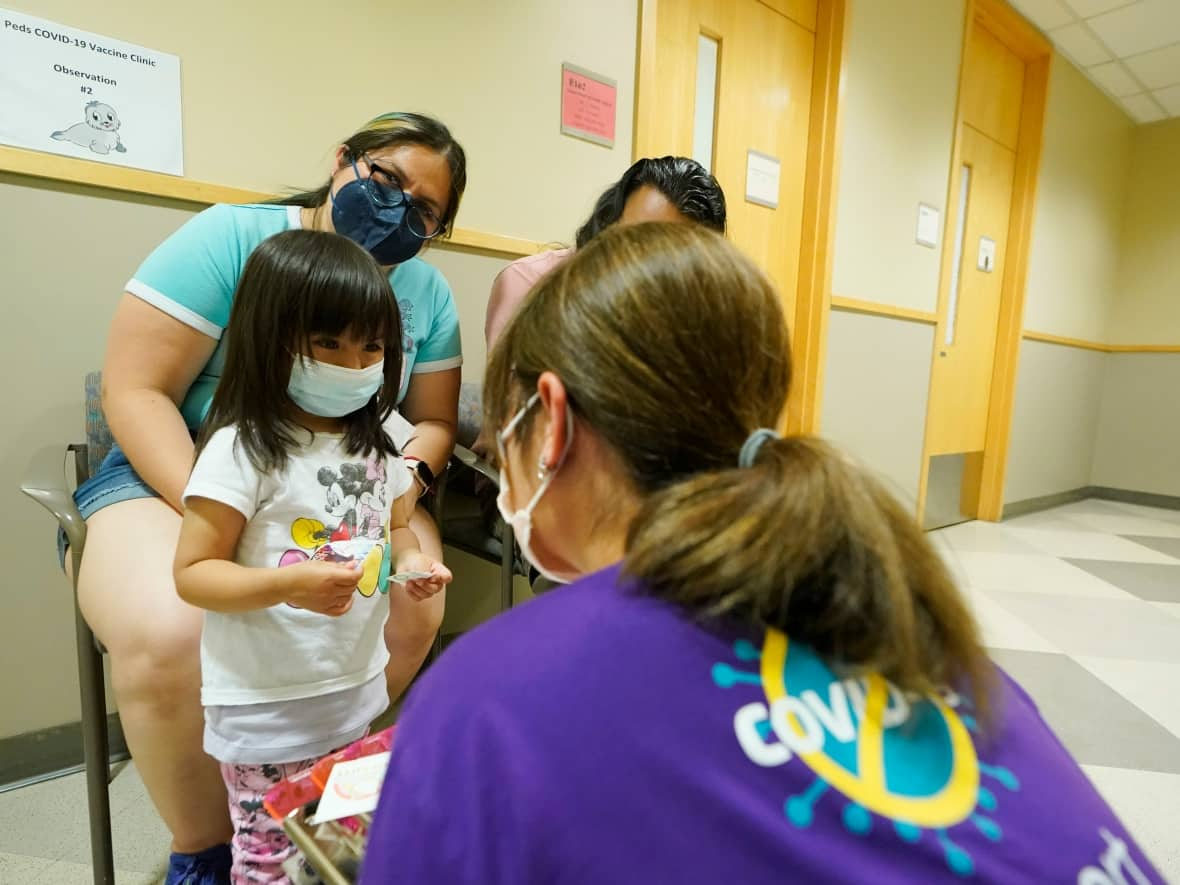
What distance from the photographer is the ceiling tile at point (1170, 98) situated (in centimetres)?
393

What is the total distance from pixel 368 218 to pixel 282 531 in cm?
56

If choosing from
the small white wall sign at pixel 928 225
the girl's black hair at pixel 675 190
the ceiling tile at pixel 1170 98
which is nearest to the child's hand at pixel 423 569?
the girl's black hair at pixel 675 190

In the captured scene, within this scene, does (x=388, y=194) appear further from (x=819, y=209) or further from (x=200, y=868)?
(x=819, y=209)

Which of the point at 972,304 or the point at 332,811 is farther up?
the point at 972,304

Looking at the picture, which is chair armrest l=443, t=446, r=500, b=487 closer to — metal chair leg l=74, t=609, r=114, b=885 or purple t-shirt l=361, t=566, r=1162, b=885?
metal chair leg l=74, t=609, r=114, b=885

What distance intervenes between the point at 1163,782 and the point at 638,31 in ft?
7.63

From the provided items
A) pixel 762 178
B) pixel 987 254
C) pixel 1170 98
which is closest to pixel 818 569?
pixel 762 178

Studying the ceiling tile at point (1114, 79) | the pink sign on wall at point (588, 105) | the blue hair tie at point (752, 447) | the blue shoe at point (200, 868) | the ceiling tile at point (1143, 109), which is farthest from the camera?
the ceiling tile at point (1143, 109)

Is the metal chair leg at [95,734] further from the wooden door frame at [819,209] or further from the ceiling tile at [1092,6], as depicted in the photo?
the ceiling tile at [1092,6]

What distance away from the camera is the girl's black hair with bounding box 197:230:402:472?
31.4 inches

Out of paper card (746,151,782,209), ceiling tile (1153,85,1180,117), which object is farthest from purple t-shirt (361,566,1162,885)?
ceiling tile (1153,85,1180,117)

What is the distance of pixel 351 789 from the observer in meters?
0.64

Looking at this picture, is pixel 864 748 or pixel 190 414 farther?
pixel 190 414

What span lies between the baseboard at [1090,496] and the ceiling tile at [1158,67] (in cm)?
257
